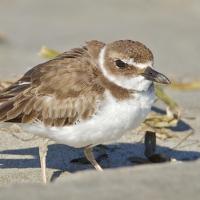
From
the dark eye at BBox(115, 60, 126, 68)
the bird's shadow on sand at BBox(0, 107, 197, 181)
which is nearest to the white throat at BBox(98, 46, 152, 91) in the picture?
the dark eye at BBox(115, 60, 126, 68)

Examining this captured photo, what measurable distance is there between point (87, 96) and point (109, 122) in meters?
0.33

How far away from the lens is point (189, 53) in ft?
36.0

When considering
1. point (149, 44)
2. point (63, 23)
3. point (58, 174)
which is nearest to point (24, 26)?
point (63, 23)

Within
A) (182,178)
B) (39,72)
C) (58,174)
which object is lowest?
(58,174)

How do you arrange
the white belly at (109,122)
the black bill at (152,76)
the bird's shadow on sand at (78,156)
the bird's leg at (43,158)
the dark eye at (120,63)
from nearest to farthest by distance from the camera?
the white belly at (109,122) < the black bill at (152,76) < the dark eye at (120,63) < the bird's leg at (43,158) < the bird's shadow on sand at (78,156)

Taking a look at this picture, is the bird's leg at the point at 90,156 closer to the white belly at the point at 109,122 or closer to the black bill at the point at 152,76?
the white belly at the point at 109,122

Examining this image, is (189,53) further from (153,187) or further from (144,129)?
(153,187)

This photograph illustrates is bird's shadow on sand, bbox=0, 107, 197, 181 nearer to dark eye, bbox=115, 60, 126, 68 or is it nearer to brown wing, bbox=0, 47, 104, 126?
brown wing, bbox=0, 47, 104, 126

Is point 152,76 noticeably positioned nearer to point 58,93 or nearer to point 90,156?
point 58,93

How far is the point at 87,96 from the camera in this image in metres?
6.25

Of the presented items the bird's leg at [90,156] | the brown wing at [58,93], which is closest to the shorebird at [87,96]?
the brown wing at [58,93]

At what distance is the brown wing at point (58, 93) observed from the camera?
6273 millimetres

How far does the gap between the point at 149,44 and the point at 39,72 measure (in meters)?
4.84

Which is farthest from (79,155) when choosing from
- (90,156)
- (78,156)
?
(90,156)
